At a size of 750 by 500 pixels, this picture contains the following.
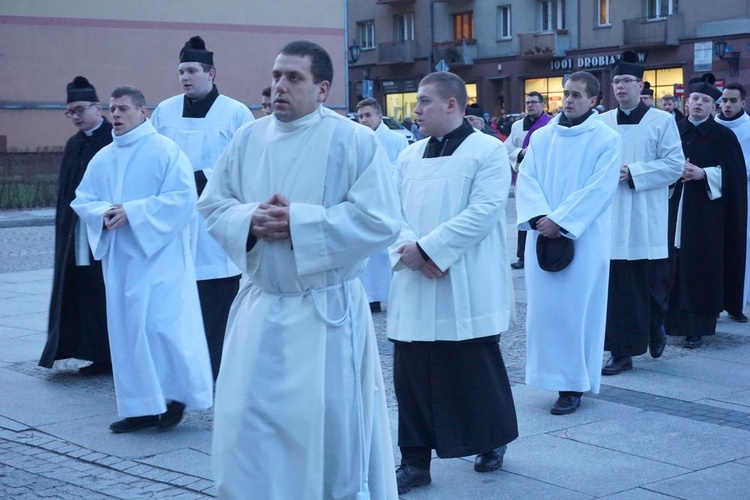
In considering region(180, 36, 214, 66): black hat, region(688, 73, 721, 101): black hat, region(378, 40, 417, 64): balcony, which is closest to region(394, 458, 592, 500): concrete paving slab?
region(180, 36, 214, 66): black hat

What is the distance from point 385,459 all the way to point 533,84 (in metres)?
44.6

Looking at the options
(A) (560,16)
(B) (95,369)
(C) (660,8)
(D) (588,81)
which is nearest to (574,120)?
(D) (588,81)

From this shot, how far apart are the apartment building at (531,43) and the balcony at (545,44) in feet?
0.13

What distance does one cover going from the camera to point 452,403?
5.71 metres

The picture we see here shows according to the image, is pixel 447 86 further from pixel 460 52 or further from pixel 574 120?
pixel 460 52

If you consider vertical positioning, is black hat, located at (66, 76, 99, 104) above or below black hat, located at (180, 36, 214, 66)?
below

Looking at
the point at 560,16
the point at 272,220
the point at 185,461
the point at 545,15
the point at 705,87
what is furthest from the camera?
the point at 545,15

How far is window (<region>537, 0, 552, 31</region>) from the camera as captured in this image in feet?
154

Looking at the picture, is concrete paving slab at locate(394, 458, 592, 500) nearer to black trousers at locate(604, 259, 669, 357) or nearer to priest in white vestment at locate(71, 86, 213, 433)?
priest in white vestment at locate(71, 86, 213, 433)

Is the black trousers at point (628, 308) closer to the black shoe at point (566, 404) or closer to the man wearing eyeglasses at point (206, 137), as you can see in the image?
the black shoe at point (566, 404)

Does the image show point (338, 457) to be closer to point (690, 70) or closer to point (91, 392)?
point (91, 392)

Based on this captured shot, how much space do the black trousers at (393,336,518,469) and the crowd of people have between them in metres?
0.01

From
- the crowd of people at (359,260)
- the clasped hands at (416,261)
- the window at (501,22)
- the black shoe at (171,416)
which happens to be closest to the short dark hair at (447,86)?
the crowd of people at (359,260)

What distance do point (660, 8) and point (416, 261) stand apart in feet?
129
